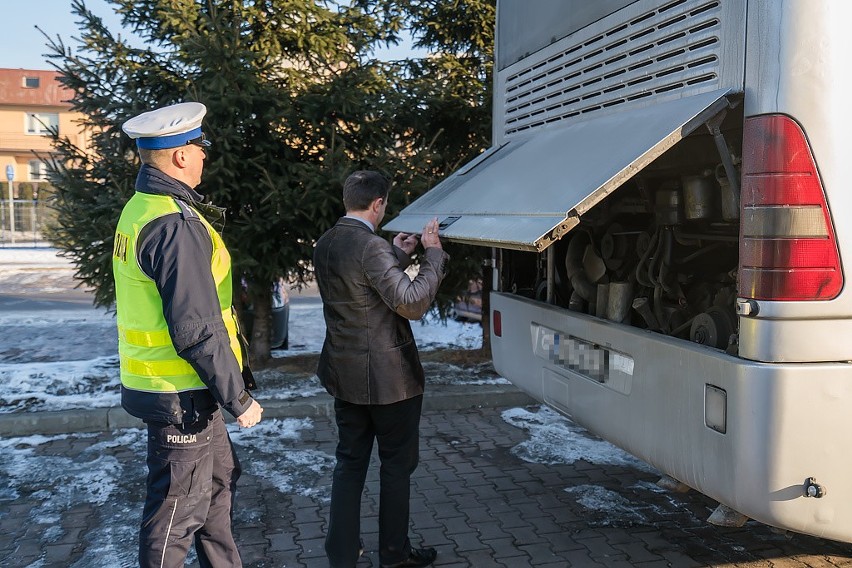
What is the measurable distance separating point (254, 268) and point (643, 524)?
13.0 feet

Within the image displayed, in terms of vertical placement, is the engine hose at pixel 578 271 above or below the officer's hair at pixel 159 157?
below

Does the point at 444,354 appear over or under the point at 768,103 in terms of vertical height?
under

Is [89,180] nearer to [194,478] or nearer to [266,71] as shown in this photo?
[266,71]

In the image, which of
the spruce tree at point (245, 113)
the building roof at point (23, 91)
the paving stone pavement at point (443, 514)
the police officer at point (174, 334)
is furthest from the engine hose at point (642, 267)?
the building roof at point (23, 91)

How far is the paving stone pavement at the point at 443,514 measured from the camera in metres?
3.60

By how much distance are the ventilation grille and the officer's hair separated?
184 cm

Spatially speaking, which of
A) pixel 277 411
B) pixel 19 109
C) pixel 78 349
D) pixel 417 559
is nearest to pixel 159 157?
pixel 417 559

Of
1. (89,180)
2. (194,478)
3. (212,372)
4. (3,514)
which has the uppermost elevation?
(89,180)

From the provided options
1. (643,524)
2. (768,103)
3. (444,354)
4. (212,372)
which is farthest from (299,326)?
(768,103)

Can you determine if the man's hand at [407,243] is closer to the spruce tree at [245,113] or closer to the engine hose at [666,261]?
the engine hose at [666,261]

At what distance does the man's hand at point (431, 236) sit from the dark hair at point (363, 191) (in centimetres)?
25

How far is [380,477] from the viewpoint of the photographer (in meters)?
3.41

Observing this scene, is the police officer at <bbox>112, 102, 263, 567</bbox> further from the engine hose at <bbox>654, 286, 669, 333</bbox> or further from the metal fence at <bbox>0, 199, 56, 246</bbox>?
the metal fence at <bbox>0, 199, 56, 246</bbox>

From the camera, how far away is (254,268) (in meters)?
6.60
